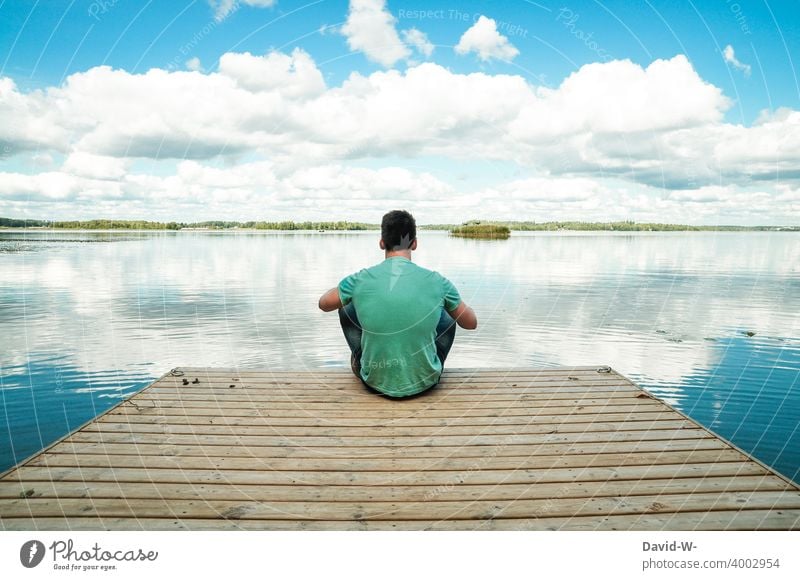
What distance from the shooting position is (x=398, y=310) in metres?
5.02

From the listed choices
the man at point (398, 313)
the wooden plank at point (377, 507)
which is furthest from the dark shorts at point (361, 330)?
the wooden plank at point (377, 507)

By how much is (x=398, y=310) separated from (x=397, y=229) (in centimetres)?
83

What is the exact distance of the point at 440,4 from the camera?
6.81 meters

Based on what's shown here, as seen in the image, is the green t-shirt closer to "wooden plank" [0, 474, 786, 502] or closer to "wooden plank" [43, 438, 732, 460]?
"wooden plank" [43, 438, 732, 460]

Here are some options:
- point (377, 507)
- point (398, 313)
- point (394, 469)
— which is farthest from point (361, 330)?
point (377, 507)

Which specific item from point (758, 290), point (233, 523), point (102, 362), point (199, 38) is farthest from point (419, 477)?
point (758, 290)

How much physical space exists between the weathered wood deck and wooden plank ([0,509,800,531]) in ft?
0.03

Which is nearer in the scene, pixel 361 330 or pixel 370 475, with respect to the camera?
pixel 370 475

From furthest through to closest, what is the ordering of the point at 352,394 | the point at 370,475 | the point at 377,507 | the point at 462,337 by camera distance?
the point at 462,337, the point at 352,394, the point at 370,475, the point at 377,507

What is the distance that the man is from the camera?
16.6 ft

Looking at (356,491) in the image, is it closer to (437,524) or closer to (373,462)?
(373,462)

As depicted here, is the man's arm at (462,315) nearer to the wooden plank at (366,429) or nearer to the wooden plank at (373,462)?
the wooden plank at (366,429)

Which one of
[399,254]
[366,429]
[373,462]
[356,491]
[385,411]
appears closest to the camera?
[356,491]

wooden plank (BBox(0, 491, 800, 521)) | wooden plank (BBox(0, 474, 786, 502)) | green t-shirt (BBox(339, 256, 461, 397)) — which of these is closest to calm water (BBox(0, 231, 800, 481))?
wooden plank (BBox(0, 474, 786, 502))
